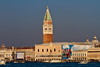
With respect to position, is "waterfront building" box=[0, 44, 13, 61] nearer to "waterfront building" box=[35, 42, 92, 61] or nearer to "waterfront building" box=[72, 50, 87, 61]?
"waterfront building" box=[35, 42, 92, 61]

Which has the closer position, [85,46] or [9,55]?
[85,46]

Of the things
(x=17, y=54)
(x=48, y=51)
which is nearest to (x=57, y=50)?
(x=48, y=51)

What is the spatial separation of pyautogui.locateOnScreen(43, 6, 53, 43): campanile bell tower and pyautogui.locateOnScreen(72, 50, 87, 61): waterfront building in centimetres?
1853

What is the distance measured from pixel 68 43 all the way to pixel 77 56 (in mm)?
8276

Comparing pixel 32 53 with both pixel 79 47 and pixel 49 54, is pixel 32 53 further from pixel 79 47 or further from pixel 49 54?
pixel 79 47

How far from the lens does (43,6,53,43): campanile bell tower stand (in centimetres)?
16677

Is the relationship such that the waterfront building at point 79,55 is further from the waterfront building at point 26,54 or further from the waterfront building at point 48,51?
the waterfront building at point 26,54

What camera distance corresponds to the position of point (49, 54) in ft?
509

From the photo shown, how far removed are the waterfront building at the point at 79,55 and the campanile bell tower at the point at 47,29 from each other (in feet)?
60.8

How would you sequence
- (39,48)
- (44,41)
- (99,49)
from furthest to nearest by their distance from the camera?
(44,41)
(39,48)
(99,49)

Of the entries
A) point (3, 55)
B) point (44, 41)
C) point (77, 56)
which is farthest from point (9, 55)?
point (77, 56)

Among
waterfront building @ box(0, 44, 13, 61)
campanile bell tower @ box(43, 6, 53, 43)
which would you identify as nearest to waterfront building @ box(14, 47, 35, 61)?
waterfront building @ box(0, 44, 13, 61)

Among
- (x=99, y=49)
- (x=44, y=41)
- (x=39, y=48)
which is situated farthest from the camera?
(x=44, y=41)

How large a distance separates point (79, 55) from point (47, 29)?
23.6m
